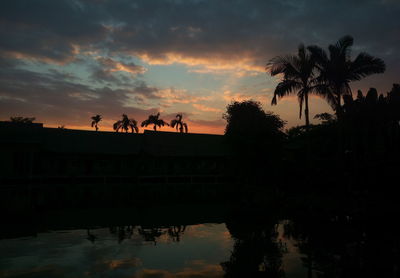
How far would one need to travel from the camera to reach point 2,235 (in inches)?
561

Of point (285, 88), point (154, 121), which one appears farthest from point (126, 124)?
point (285, 88)

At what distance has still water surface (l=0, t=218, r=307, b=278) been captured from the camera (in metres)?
10.1

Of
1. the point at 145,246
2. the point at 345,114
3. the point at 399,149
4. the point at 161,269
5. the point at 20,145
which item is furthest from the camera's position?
the point at 20,145

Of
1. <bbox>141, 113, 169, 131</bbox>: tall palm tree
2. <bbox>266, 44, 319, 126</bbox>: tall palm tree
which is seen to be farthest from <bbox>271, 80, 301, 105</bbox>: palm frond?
<bbox>141, 113, 169, 131</bbox>: tall palm tree

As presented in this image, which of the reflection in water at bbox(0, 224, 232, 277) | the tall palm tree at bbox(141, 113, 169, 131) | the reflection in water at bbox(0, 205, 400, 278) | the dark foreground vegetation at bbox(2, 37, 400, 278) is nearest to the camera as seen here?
the reflection in water at bbox(0, 224, 232, 277)

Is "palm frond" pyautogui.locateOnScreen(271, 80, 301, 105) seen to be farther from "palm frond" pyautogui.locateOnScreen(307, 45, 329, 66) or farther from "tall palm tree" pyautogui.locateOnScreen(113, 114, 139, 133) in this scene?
"tall palm tree" pyautogui.locateOnScreen(113, 114, 139, 133)

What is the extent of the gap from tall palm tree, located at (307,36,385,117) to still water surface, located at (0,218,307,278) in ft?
41.9

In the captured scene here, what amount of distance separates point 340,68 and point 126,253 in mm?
19254

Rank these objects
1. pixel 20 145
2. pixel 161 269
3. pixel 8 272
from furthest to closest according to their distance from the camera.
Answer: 1. pixel 20 145
2. pixel 161 269
3. pixel 8 272

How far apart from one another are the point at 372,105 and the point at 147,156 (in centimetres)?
2069

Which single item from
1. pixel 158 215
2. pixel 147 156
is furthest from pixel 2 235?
pixel 147 156

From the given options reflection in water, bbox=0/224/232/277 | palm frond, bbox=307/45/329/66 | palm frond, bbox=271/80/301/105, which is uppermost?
palm frond, bbox=307/45/329/66

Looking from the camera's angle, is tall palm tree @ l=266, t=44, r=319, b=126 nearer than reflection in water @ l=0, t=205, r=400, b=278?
No

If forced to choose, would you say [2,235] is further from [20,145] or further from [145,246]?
[20,145]
